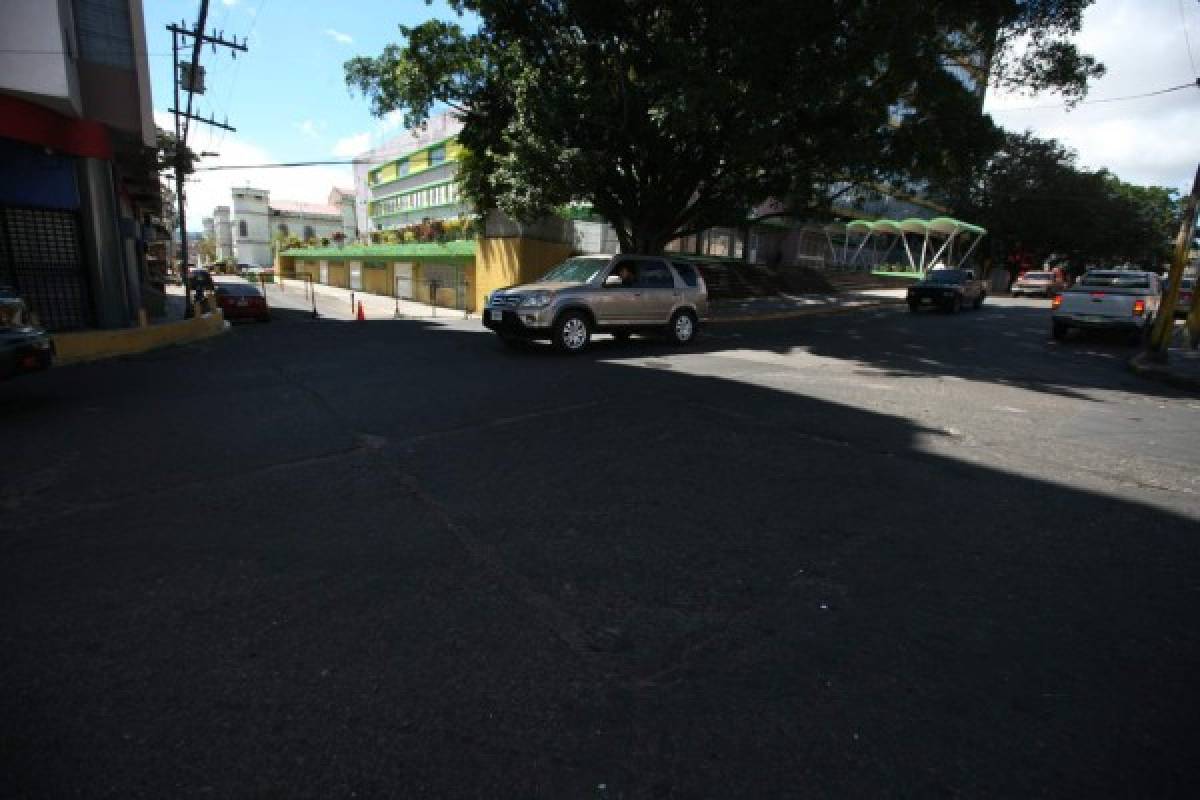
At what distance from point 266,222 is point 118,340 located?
10028 centimetres

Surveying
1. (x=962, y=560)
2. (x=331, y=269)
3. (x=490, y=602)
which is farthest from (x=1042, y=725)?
(x=331, y=269)

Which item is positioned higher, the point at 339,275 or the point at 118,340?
the point at 339,275

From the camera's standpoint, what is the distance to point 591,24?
1507 centimetres

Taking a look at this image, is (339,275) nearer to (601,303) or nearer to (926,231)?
(926,231)

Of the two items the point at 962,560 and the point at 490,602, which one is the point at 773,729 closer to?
the point at 490,602

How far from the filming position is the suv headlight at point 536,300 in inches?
421

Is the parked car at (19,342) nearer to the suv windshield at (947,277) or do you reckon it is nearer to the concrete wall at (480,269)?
the concrete wall at (480,269)

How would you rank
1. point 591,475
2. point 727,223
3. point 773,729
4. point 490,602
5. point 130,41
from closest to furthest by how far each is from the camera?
1. point 773,729
2. point 490,602
3. point 591,475
4. point 130,41
5. point 727,223

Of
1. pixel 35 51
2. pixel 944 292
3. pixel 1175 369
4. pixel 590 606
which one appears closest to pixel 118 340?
pixel 35 51

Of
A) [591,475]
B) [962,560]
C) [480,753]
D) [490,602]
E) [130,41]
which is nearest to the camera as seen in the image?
[480,753]

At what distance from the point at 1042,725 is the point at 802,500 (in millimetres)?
2198

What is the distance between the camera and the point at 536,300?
10711 millimetres

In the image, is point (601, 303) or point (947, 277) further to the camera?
point (947, 277)

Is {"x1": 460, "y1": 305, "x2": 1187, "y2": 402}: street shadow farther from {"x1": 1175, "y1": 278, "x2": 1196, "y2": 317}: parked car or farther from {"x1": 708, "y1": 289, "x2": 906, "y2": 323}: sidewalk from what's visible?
{"x1": 1175, "y1": 278, "x2": 1196, "y2": 317}: parked car
